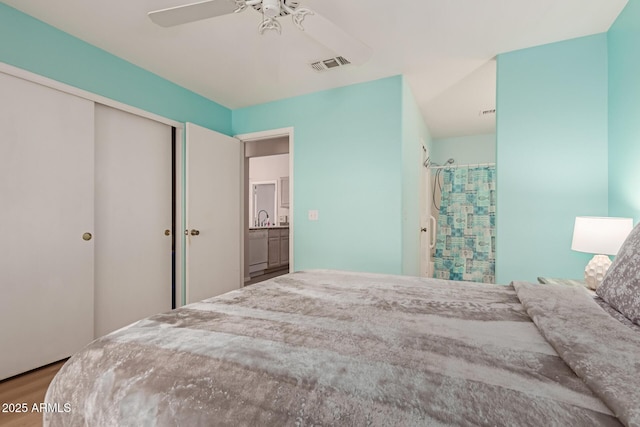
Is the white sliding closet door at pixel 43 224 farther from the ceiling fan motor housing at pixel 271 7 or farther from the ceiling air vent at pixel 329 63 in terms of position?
the ceiling air vent at pixel 329 63

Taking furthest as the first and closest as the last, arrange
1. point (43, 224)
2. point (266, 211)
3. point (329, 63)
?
point (266, 211) < point (329, 63) < point (43, 224)

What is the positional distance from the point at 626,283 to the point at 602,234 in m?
0.82

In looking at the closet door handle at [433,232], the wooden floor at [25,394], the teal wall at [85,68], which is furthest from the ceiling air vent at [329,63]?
the wooden floor at [25,394]

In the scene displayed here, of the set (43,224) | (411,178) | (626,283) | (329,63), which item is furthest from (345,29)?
(43,224)

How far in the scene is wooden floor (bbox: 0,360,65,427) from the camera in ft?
5.13

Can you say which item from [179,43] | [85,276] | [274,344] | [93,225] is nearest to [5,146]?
[93,225]

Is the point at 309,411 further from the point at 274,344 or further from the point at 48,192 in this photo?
the point at 48,192

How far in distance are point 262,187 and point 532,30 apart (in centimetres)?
571

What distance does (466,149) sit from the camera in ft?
16.7

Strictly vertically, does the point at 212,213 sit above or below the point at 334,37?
below

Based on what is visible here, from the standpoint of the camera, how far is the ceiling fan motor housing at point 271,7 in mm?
1492

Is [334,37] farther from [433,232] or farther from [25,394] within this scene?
[433,232]

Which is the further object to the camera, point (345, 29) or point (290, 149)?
point (290, 149)

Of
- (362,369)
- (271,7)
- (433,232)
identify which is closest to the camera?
(362,369)
